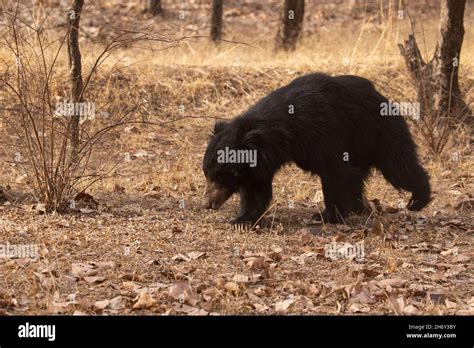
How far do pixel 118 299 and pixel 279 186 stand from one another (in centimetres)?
430

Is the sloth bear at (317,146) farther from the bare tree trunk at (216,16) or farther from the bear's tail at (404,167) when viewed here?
the bare tree trunk at (216,16)

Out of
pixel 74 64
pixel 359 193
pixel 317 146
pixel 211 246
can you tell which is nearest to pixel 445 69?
pixel 359 193

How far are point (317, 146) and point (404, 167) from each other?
964mm

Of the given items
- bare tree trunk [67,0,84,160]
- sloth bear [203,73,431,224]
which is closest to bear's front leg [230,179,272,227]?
sloth bear [203,73,431,224]

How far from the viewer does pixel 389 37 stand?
13.9 m

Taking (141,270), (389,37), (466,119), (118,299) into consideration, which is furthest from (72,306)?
(389,37)

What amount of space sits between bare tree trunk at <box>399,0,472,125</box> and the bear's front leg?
3.54m

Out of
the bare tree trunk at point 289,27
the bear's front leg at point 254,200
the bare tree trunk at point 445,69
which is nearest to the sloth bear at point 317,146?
the bear's front leg at point 254,200

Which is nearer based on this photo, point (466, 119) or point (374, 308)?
point (374, 308)

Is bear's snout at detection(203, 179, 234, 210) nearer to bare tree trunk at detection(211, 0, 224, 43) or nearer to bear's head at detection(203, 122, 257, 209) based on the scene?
bear's head at detection(203, 122, 257, 209)

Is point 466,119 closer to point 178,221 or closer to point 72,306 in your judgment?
point 178,221

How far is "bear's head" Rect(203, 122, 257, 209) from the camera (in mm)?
7332


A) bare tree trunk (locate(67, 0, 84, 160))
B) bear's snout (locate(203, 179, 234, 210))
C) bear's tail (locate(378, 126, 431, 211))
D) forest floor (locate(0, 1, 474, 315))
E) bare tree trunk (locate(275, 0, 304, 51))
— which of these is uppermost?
bare tree trunk (locate(275, 0, 304, 51))

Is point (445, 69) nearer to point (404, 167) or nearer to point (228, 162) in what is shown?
point (404, 167)
